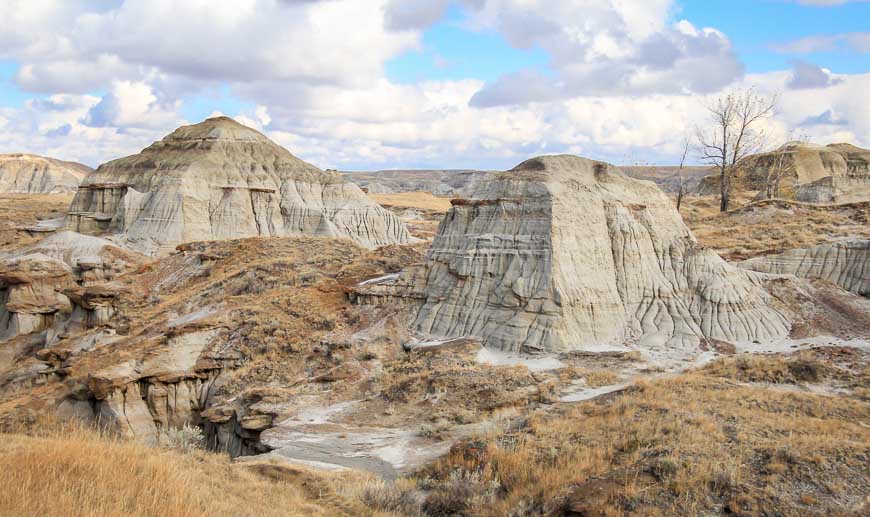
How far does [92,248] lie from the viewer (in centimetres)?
3572

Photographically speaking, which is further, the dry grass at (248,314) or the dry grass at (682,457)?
the dry grass at (248,314)

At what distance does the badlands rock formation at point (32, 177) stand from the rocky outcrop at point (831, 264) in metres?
138

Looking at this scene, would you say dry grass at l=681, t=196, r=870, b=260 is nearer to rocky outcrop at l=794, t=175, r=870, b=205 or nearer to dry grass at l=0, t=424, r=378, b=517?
rocky outcrop at l=794, t=175, r=870, b=205

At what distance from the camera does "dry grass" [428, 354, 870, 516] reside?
874 cm

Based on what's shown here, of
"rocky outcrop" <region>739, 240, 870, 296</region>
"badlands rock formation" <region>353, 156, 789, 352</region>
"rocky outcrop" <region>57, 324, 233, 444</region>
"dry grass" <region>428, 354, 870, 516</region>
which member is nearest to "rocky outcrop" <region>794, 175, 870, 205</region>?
"rocky outcrop" <region>739, 240, 870, 296</region>

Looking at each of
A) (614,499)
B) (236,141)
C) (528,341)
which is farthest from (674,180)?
(614,499)

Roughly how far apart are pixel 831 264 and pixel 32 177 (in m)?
150

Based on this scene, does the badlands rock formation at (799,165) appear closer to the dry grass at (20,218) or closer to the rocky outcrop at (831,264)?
the rocky outcrop at (831,264)

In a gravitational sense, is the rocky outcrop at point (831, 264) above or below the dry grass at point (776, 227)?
below

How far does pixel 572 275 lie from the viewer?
63.0 ft

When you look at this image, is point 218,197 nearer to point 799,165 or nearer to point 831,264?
point 831,264

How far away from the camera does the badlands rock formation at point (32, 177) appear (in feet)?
424

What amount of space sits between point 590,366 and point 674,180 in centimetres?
13989

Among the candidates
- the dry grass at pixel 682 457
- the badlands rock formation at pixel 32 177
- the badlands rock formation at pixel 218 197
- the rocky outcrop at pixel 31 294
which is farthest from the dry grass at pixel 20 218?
the badlands rock formation at pixel 32 177
